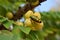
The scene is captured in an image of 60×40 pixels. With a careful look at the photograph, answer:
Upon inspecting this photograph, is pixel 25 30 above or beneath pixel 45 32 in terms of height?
above

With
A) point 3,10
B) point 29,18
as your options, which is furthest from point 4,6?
point 29,18

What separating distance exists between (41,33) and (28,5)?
0.45 ft

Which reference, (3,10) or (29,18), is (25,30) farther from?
(3,10)

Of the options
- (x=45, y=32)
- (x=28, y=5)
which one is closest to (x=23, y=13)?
(x=28, y=5)

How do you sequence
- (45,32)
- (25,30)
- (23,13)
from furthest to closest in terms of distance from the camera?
(45,32) → (23,13) → (25,30)

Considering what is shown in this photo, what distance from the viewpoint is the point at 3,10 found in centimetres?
67

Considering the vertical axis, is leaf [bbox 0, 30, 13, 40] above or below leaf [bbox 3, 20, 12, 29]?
below

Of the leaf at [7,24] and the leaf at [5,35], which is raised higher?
the leaf at [7,24]

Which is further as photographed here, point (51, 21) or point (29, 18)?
point (51, 21)

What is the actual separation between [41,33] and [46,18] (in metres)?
0.10

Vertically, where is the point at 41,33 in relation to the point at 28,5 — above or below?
below

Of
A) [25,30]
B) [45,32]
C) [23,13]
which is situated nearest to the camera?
[25,30]

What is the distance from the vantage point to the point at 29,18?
1.89ft

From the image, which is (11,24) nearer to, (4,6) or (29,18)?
(29,18)
